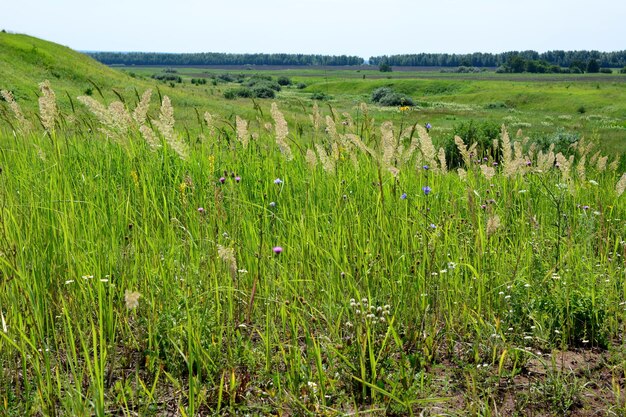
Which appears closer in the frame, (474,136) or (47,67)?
(474,136)

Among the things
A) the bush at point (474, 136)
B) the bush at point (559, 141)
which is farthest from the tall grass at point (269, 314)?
the bush at point (559, 141)

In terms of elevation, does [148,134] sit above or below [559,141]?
above

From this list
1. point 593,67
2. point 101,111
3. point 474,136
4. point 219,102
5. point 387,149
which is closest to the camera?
point 387,149

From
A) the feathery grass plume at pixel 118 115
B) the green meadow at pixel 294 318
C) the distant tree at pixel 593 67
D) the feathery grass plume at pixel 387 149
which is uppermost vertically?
the distant tree at pixel 593 67

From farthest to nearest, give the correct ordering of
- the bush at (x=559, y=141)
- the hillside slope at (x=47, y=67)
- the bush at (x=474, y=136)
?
the hillside slope at (x=47, y=67) → the bush at (x=559, y=141) → the bush at (x=474, y=136)

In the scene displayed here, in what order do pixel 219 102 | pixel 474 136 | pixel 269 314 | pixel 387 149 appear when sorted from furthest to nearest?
pixel 219 102, pixel 474 136, pixel 387 149, pixel 269 314

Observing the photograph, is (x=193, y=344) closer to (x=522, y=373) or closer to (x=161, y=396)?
(x=161, y=396)

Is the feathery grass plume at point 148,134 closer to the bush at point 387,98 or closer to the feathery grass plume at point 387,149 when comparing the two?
the feathery grass plume at point 387,149

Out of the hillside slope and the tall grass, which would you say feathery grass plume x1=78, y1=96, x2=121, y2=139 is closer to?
the tall grass

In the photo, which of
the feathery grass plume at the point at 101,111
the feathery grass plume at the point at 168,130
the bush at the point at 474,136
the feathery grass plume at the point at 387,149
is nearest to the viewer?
the feathery grass plume at the point at 387,149

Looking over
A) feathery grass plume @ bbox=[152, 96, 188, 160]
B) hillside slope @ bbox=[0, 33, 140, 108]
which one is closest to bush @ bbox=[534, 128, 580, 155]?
feathery grass plume @ bbox=[152, 96, 188, 160]

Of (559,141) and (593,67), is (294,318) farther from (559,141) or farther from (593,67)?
(593,67)

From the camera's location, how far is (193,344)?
271 cm

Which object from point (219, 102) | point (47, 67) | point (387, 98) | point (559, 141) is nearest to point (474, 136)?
point (559, 141)
